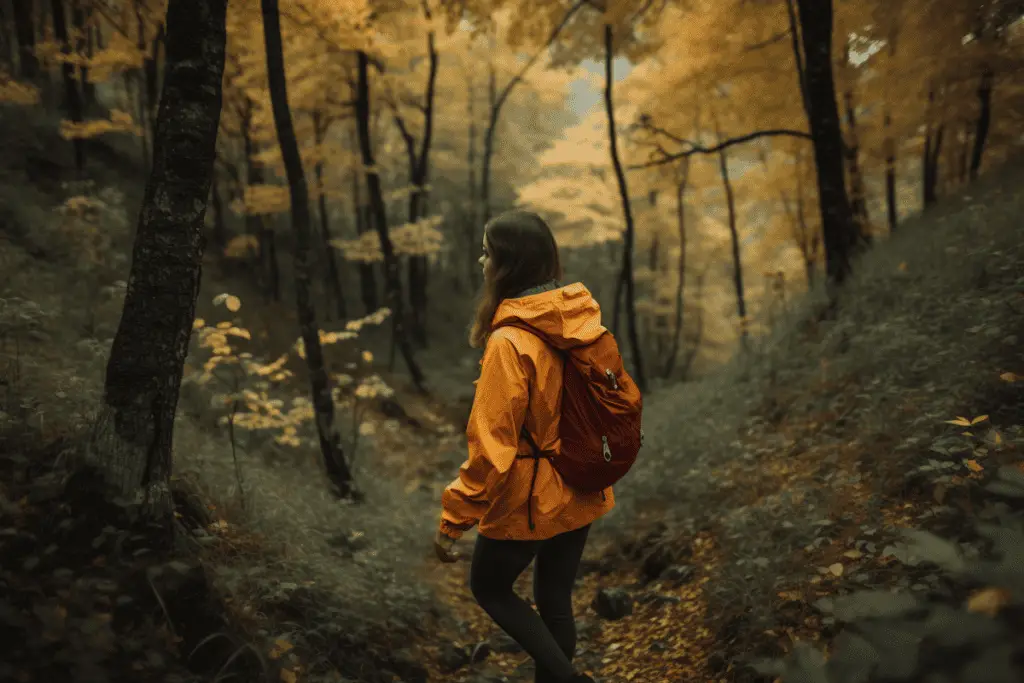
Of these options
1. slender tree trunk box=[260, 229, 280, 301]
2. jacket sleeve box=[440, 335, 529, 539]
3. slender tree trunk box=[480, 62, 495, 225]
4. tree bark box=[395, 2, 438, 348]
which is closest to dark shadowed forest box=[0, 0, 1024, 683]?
tree bark box=[395, 2, 438, 348]

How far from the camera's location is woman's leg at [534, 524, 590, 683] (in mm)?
2564

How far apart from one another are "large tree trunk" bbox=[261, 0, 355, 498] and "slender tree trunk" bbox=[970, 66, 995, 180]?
336 inches

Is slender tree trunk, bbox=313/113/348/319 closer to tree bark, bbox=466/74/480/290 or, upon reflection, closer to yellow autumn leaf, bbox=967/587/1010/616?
tree bark, bbox=466/74/480/290

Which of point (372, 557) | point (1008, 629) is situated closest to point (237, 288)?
point (372, 557)

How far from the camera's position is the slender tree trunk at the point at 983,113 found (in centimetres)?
739

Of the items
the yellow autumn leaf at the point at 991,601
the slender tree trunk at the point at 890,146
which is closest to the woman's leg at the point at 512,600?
the yellow autumn leaf at the point at 991,601

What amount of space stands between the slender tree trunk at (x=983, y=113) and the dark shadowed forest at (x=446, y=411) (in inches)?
2.8

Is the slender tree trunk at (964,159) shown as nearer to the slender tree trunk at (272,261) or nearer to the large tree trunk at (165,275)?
the large tree trunk at (165,275)

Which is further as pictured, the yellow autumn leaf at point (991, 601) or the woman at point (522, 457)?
the woman at point (522, 457)

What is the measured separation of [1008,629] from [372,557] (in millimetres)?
4380

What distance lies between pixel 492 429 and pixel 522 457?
22 centimetres

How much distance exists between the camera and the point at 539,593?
2648 mm

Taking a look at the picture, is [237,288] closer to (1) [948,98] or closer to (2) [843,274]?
(2) [843,274]

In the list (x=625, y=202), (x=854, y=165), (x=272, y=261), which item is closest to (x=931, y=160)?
(x=854, y=165)
